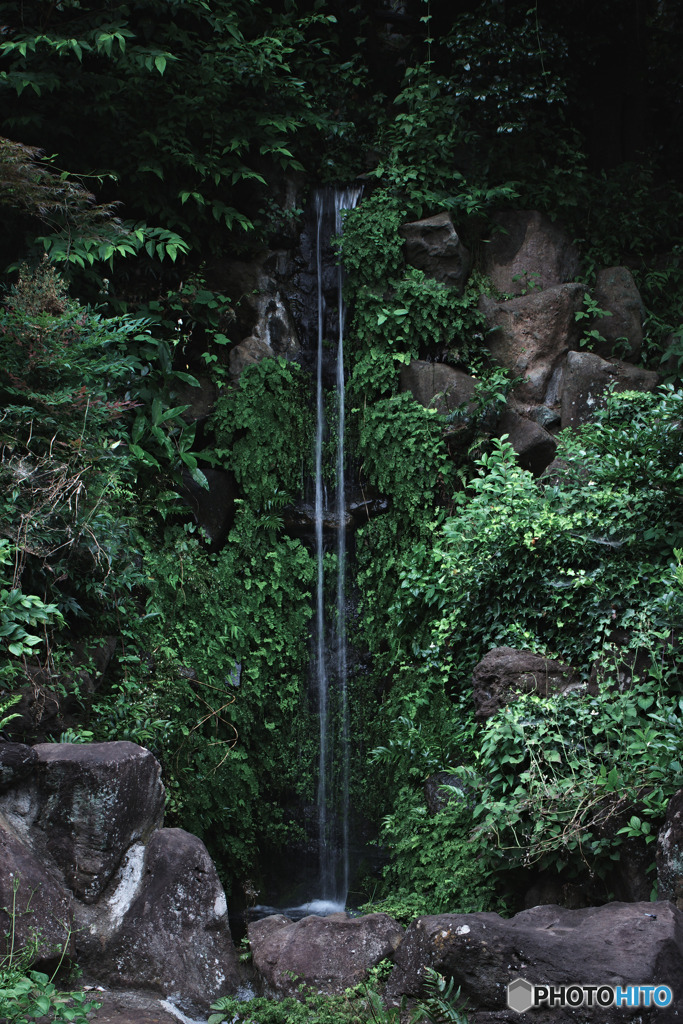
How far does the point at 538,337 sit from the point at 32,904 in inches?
280

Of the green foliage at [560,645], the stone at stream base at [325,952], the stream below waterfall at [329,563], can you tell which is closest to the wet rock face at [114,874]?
the stone at stream base at [325,952]

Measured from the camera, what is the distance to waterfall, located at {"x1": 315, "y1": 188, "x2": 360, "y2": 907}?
727 centimetres

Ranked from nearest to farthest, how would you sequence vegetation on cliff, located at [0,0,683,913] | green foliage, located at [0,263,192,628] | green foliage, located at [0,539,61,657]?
green foliage, located at [0,539,61,657] → vegetation on cliff, located at [0,0,683,913] → green foliage, located at [0,263,192,628]

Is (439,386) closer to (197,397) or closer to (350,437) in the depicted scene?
(350,437)

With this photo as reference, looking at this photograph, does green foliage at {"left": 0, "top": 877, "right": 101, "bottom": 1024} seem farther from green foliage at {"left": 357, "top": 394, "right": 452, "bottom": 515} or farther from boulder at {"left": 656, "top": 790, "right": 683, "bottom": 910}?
green foliage at {"left": 357, "top": 394, "right": 452, "bottom": 515}

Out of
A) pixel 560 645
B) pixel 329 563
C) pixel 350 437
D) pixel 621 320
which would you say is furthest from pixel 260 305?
pixel 560 645

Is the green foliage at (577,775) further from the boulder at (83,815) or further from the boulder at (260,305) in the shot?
the boulder at (260,305)

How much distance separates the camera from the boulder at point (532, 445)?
7699 millimetres

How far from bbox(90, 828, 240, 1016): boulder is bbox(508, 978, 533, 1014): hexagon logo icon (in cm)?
187

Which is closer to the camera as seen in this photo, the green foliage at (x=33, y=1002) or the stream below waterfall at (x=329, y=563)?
the green foliage at (x=33, y=1002)

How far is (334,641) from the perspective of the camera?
7.94 m

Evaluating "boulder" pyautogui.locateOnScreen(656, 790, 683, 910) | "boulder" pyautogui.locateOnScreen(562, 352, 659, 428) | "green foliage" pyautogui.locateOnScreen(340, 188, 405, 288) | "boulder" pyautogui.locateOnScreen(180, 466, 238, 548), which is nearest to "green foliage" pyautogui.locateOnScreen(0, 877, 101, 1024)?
"boulder" pyautogui.locateOnScreen(656, 790, 683, 910)

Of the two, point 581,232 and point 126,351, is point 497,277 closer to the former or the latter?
point 581,232

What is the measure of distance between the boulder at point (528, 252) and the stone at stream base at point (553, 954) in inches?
275
